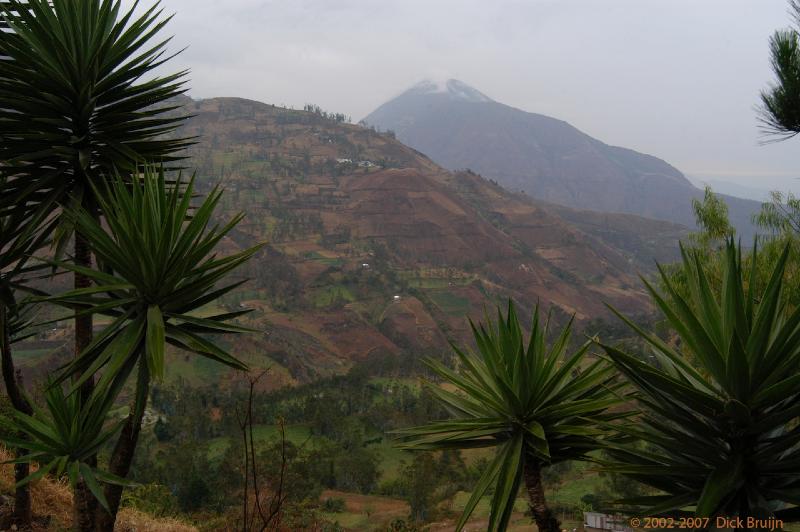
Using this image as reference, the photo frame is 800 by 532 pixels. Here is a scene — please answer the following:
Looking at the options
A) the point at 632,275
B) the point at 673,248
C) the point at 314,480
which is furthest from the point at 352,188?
the point at 314,480

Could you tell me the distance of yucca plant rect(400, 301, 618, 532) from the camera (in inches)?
88.5

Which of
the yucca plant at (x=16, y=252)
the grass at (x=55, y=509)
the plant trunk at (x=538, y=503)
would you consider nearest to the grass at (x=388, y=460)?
the grass at (x=55, y=509)

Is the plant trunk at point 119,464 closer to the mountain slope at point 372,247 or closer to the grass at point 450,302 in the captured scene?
the mountain slope at point 372,247

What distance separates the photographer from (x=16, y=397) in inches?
145

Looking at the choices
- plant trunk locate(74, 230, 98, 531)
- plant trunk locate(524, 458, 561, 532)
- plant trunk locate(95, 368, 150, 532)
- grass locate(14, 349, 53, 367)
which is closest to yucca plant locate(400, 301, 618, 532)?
plant trunk locate(524, 458, 561, 532)

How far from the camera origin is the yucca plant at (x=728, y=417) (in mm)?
1778

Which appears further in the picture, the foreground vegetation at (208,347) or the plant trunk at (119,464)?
the plant trunk at (119,464)

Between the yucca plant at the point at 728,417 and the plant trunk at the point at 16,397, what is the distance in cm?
363

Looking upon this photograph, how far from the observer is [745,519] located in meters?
1.83

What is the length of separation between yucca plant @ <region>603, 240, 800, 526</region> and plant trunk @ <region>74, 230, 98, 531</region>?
290 centimetres

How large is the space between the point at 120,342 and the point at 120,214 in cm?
68

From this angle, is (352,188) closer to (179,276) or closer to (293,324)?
(293,324)

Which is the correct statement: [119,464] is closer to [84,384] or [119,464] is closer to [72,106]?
[84,384]

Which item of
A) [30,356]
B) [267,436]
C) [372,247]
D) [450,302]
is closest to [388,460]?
[267,436]
